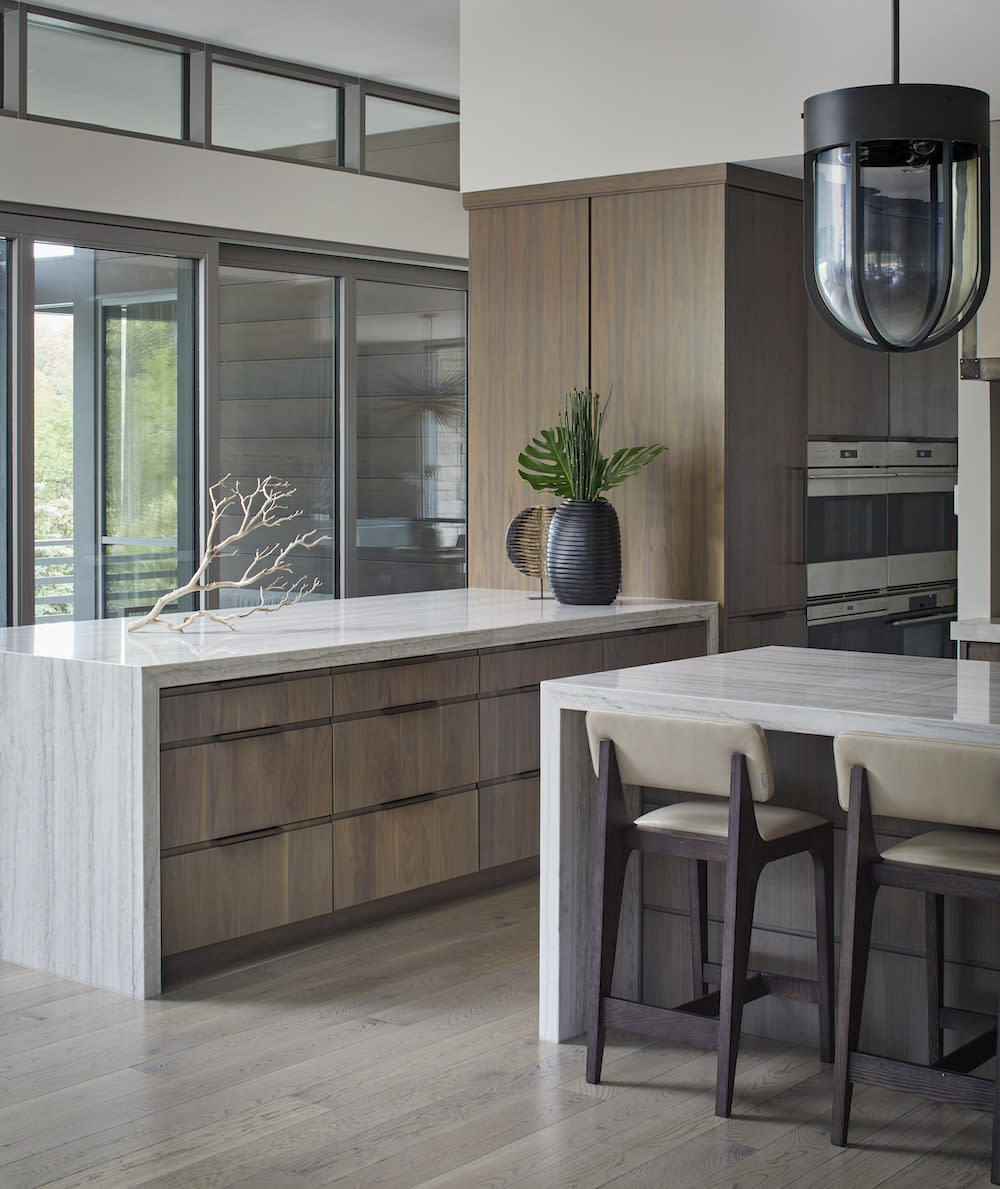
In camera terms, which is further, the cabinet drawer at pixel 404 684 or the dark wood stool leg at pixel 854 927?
the cabinet drawer at pixel 404 684

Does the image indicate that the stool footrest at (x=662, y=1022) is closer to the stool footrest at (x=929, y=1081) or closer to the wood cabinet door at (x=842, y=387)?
the stool footrest at (x=929, y=1081)

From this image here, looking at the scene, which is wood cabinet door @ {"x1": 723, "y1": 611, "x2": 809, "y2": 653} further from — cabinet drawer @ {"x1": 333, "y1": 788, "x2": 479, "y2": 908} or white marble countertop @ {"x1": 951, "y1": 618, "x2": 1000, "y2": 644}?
cabinet drawer @ {"x1": 333, "y1": 788, "x2": 479, "y2": 908}

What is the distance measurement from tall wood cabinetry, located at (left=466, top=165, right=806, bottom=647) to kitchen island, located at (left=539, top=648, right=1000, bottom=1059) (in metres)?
1.72

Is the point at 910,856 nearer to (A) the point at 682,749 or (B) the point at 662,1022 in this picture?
(A) the point at 682,749

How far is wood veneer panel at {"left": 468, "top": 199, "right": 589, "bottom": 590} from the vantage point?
571 centimetres

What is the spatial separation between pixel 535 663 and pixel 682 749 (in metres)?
1.79

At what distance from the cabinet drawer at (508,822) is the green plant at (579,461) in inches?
41.8

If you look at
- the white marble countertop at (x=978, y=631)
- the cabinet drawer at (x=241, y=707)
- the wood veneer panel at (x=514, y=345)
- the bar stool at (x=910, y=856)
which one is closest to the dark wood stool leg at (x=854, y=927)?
the bar stool at (x=910, y=856)

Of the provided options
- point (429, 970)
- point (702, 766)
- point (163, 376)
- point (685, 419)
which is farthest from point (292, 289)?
point (702, 766)

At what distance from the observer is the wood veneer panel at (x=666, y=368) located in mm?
5383

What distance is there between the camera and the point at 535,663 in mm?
4797

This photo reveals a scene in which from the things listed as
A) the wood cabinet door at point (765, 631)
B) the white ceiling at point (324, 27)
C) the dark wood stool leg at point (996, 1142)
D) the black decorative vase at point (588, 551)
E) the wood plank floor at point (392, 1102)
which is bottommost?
the wood plank floor at point (392, 1102)

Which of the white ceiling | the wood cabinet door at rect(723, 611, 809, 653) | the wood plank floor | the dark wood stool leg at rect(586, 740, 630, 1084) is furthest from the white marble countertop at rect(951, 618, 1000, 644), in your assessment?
the white ceiling

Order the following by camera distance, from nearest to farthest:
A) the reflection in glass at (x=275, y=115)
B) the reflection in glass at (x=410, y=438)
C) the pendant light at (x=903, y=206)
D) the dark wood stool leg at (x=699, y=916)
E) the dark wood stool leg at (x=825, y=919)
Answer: the pendant light at (x=903, y=206), the dark wood stool leg at (x=825, y=919), the dark wood stool leg at (x=699, y=916), the reflection in glass at (x=275, y=115), the reflection in glass at (x=410, y=438)
